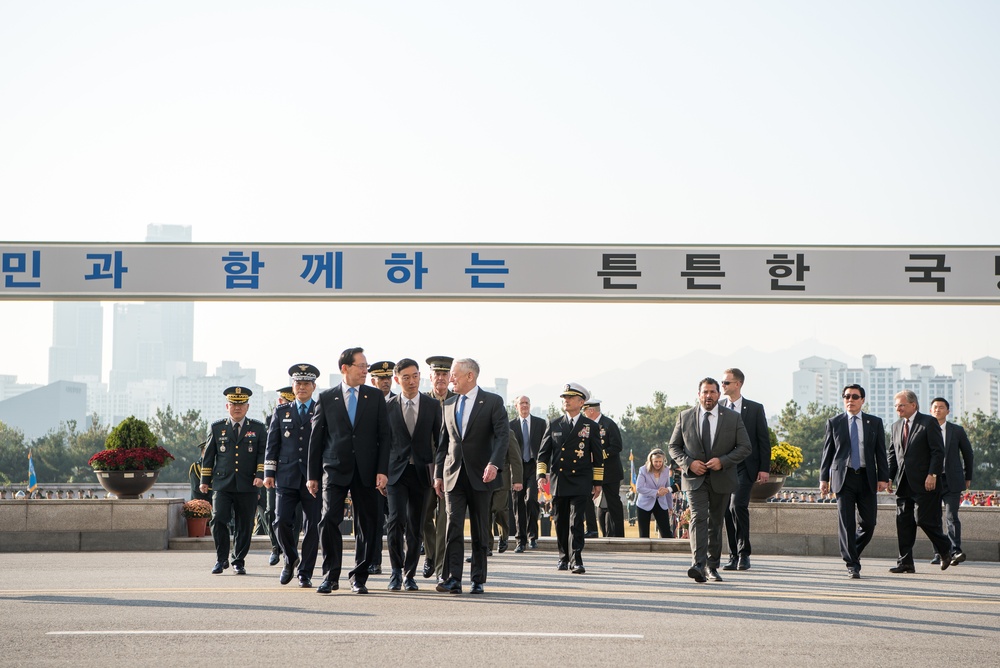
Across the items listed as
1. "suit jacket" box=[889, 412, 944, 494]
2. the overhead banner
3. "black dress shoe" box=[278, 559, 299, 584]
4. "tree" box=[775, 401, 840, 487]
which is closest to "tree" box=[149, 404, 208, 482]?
"tree" box=[775, 401, 840, 487]

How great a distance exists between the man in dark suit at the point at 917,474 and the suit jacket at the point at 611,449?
3.72m

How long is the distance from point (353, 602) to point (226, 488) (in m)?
4.04

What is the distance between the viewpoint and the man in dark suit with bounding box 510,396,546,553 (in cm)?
1642

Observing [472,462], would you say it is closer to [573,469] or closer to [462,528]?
[462,528]

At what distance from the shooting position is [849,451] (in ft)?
42.7

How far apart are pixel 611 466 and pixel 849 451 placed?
4.19m

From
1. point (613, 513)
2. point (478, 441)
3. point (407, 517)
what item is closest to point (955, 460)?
point (613, 513)

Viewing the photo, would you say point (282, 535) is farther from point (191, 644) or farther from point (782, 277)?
point (782, 277)

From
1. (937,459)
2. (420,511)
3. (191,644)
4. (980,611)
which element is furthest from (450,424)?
(937,459)

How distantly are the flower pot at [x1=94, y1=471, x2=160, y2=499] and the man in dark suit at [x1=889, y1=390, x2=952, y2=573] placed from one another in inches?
402

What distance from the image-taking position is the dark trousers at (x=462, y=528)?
10.4m

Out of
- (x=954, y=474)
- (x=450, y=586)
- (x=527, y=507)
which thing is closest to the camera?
(x=450, y=586)

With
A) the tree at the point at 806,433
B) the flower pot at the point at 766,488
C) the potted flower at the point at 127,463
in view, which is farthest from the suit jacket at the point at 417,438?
the tree at the point at 806,433

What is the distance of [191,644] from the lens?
743 centimetres
